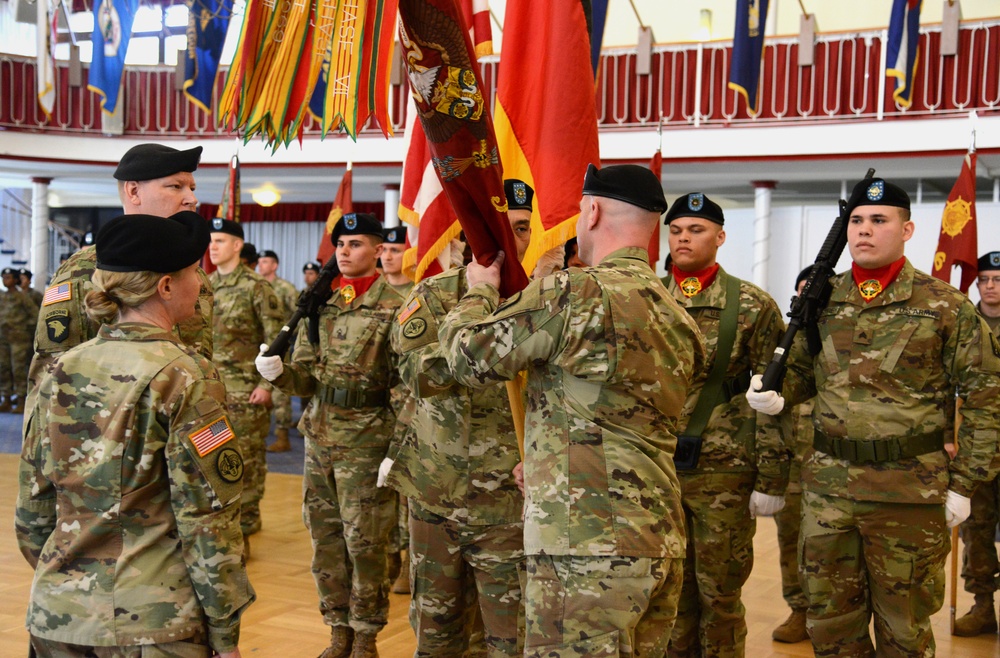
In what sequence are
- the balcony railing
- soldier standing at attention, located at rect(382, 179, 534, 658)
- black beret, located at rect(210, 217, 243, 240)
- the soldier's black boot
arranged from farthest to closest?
the balcony railing → black beret, located at rect(210, 217, 243, 240) → the soldier's black boot → soldier standing at attention, located at rect(382, 179, 534, 658)

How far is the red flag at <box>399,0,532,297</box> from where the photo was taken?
6.75ft

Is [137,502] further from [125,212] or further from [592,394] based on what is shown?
[125,212]

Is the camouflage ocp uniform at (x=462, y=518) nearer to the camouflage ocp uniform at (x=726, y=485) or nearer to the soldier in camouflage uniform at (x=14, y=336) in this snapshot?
the camouflage ocp uniform at (x=726, y=485)

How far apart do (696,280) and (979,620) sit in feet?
7.27

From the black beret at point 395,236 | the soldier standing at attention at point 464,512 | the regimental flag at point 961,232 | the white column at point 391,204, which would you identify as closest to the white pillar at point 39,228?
the white column at point 391,204

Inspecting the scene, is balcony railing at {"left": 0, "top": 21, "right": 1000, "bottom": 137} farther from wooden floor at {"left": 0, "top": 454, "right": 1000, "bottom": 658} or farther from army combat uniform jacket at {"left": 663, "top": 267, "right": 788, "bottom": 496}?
army combat uniform jacket at {"left": 663, "top": 267, "right": 788, "bottom": 496}

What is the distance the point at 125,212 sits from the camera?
2.64 metres

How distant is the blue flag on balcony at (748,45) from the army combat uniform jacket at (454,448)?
279 inches

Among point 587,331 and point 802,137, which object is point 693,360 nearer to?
point 587,331

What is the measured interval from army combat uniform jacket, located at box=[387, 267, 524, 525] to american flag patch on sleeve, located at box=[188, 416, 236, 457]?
854mm

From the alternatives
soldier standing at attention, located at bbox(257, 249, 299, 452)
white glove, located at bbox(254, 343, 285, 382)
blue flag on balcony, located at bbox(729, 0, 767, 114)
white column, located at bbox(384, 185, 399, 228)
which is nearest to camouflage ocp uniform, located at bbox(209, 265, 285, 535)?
white glove, located at bbox(254, 343, 285, 382)

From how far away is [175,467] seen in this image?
1.82 metres

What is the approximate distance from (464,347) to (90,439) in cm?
78

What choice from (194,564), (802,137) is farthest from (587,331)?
(802,137)
